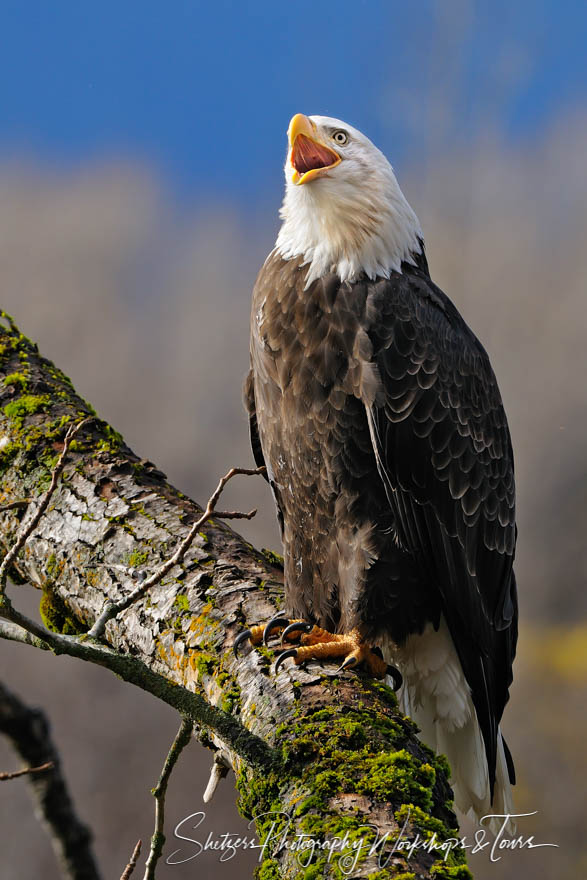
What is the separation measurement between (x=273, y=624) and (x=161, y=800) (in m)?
0.40

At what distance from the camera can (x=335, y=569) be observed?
172 centimetres

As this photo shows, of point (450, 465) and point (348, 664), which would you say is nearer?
point (348, 664)

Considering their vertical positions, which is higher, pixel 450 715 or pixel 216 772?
pixel 450 715

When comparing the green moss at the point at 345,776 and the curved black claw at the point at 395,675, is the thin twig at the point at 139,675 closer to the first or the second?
the green moss at the point at 345,776

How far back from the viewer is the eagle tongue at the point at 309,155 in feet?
6.06

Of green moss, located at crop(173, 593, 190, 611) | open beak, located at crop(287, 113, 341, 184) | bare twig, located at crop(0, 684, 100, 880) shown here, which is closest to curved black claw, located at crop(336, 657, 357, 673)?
green moss, located at crop(173, 593, 190, 611)

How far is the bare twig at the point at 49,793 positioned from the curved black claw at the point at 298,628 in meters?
0.48

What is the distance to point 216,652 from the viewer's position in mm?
1523

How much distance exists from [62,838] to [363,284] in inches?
48.2

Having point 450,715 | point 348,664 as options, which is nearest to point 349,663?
point 348,664

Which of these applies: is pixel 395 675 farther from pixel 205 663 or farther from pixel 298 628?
pixel 205 663

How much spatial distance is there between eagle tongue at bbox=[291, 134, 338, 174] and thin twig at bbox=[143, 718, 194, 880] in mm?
1223

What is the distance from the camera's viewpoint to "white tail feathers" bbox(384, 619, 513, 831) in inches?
73.0

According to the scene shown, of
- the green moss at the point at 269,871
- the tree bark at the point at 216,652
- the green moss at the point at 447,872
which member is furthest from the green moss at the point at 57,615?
the green moss at the point at 447,872
